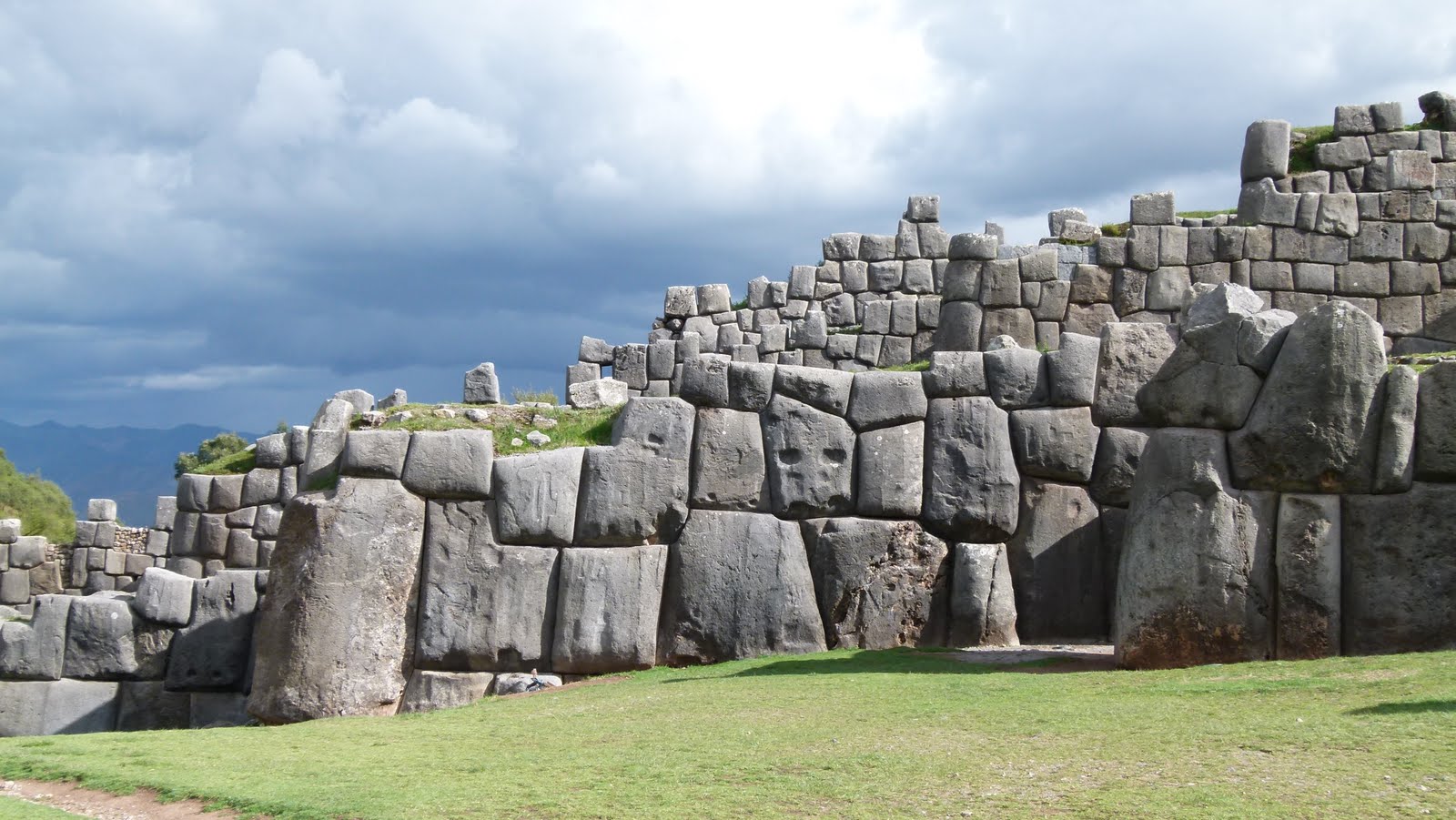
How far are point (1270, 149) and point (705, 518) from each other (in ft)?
42.0

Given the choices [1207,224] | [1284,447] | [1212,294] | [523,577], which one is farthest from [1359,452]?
[1207,224]

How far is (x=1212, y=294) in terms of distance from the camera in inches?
483

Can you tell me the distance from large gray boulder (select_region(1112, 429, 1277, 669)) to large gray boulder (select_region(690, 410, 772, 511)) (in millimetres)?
4273

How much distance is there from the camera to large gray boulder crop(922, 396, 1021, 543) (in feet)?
46.5

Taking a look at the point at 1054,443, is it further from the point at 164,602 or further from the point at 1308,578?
the point at 164,602

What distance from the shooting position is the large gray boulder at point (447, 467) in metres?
14.0

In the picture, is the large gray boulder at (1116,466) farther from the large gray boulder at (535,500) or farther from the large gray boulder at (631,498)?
the large gray boulder at (535,500)

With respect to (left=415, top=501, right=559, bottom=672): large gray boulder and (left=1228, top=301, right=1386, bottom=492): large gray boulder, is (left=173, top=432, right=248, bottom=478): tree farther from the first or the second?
(left=1228, top=301, right=1386, bottom=492): large gray boulder

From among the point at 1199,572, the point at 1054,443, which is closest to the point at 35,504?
the point at 1054,443

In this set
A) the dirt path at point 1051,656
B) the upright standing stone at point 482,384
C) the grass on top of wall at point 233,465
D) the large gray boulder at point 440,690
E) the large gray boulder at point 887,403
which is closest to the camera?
the dirt path at point 1051,656

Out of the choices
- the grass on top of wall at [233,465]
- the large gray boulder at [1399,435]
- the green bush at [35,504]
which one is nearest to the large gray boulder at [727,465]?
the large gray boulder at [1399,435]

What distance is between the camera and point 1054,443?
14.2 metres

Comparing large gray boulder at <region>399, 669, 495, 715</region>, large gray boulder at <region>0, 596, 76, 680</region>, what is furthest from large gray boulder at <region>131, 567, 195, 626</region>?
large gray boulder at <region>399, 669, 495, 715</region>

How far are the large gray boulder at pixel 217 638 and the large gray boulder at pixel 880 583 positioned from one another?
21.5 feet
